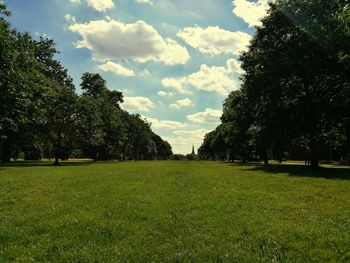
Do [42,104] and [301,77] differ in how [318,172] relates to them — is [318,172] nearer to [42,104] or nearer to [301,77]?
[301,77]

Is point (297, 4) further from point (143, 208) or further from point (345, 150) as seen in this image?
point (143, 208)

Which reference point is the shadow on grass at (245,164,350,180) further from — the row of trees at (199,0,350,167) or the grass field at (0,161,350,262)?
the grass field at (0,161,350,262)

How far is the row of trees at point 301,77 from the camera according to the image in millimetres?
39219

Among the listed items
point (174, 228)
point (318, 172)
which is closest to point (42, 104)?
point (318, 172)

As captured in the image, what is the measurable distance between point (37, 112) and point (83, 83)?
2034 inches

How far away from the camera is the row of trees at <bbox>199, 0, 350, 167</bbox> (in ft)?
129

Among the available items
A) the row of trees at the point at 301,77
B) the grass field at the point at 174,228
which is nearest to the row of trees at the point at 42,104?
the row of trees at the point at 301,77

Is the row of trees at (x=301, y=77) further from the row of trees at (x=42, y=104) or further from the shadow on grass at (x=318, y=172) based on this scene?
the row of trees at (x=42, y=104)

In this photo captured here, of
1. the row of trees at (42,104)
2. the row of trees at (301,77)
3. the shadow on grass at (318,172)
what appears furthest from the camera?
the row of trees at (42,104)

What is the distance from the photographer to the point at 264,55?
45000 mm

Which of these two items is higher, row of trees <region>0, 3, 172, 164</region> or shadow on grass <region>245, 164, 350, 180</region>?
row of trees <region>0, 3, 172, 164</region>

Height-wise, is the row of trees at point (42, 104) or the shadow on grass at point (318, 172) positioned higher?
the row of trees at point (42, 104)

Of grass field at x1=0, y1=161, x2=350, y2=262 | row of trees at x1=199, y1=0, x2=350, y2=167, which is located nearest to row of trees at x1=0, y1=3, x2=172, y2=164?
row of trees at x1=199, y1=0, x2=350, y2=167

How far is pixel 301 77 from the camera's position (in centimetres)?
4362
